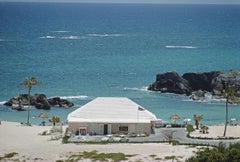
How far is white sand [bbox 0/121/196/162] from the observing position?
54219mm

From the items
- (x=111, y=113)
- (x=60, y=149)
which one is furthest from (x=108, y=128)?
(x=60, y=149)

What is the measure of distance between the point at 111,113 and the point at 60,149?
11.1 m

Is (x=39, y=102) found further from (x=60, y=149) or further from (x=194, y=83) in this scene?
(x=60, y=149)

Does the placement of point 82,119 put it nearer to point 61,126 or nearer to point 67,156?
point 61,126

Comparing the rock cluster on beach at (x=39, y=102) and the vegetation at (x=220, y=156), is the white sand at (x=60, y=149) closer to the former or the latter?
the vegetation at (x=220, y=156)

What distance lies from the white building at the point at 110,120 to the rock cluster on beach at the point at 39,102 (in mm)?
20674

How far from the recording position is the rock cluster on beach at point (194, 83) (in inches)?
3831

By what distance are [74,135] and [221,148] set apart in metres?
18.9

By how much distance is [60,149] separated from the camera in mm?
56812

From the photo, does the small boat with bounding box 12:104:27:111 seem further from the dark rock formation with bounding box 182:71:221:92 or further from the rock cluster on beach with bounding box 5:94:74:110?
the dark rock formation with bounding box 182:71:221:92

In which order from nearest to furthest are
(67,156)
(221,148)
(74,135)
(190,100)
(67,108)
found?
1. (221,148)
2. (67,156)
3. (74,135)
4. (67,108)
5. (190,100)

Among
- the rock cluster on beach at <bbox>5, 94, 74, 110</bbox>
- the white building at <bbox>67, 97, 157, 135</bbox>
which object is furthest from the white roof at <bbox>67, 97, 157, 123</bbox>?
the rock cluster on beach at <bbox>5, 94, 74, 110</bbox>

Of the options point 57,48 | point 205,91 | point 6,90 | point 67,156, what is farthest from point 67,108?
point 57,48

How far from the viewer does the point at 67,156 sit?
2136 inches
